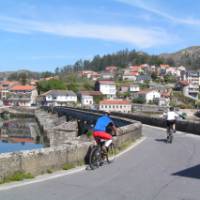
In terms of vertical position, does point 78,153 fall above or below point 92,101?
above

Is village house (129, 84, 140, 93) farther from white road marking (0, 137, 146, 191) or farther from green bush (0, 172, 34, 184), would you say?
green bush (0, 172, 34, 184)

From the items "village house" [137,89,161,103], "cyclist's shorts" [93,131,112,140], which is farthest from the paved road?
"village house" [137,89,161,103]

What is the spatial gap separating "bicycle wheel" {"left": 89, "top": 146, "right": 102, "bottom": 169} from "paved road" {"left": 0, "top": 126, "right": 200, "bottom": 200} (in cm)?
22

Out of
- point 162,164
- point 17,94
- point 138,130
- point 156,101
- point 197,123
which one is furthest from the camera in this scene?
point 17,94

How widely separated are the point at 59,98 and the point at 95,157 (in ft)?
496

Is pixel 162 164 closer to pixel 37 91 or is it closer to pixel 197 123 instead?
pixel 197 123

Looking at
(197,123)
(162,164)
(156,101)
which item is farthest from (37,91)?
(162,164)

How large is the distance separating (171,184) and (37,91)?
181 m

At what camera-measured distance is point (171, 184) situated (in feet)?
32.9

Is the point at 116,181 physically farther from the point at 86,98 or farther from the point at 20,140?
the point at 86,98

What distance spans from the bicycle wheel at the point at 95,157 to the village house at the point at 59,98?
147 meters

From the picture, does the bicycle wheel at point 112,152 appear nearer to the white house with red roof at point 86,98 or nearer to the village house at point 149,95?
the white house with red roof at point 86,98

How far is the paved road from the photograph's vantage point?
8656 mm

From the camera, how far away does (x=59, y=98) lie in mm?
162625
